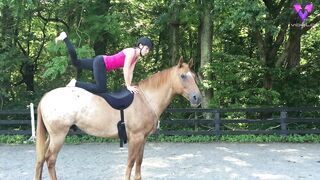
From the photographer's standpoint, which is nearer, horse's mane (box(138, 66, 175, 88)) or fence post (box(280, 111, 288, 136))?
horse's mane (box(138, 66, 175, 88))

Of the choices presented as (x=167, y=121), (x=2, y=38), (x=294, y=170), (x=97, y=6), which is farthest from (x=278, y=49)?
(x=2, y=38)

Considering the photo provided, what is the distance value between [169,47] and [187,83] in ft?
27.8

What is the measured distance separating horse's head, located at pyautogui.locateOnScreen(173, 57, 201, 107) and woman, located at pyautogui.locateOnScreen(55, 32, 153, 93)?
1.89 feet

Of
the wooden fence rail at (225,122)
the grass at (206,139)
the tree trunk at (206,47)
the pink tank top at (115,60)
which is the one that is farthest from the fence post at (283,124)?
the pink tank top at (115,60)

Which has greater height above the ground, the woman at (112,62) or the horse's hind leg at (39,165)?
the woman at (112,62)

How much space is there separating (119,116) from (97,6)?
23.4 feet

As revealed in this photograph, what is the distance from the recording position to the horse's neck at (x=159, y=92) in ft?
20.2

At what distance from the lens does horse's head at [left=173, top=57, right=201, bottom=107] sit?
5.95m

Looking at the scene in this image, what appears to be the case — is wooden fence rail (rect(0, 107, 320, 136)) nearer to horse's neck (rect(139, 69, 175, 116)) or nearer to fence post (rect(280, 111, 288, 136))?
fence post (rect(280, 111, 288, 136))

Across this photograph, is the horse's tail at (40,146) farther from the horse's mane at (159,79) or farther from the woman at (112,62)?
the horse's mane at (159,79)

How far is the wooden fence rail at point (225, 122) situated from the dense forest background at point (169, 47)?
1.70ft

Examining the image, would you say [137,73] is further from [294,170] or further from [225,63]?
[294,170]

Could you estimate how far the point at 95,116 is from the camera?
5965mm

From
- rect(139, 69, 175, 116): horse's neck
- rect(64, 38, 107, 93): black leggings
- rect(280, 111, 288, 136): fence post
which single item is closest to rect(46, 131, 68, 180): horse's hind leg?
rect(64, 38, 107, 93): black leggings
